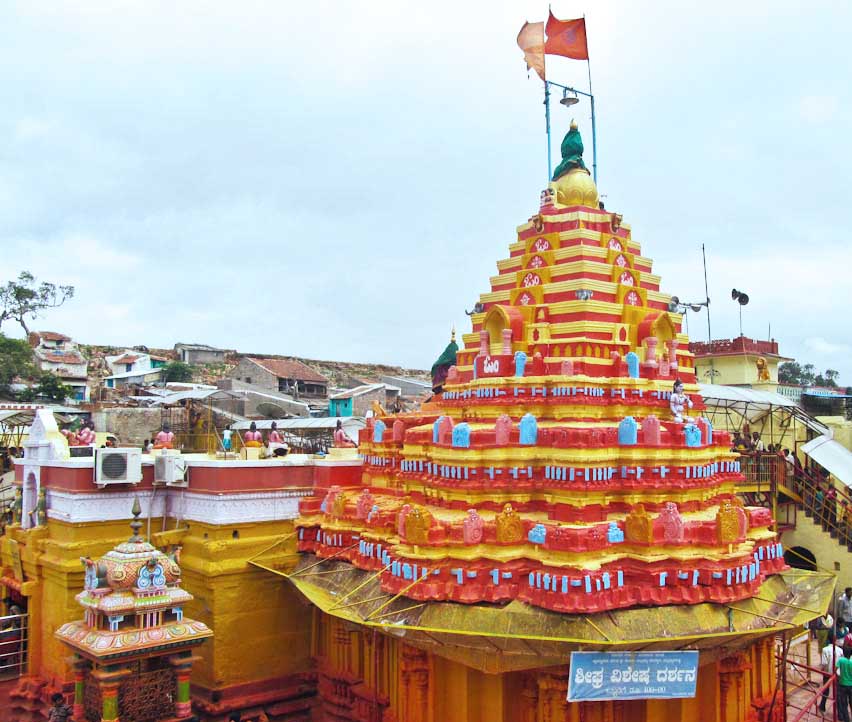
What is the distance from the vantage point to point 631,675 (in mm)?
9812

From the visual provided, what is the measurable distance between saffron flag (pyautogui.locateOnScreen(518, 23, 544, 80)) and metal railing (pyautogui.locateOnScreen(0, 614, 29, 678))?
52.4ft

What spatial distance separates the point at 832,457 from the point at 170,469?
1737cm

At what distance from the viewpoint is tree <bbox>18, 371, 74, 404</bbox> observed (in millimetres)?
38969

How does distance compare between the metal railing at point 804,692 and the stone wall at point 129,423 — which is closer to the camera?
the metal railing at point 804,692

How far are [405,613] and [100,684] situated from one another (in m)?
4.42

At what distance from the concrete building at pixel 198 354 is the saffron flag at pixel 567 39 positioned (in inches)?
1710

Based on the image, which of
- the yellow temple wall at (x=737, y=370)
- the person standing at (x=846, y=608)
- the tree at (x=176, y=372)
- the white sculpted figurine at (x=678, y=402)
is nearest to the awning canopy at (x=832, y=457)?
the person standing at (x=846, y=608)

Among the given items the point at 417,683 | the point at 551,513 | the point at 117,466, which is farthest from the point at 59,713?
the point at 551,513

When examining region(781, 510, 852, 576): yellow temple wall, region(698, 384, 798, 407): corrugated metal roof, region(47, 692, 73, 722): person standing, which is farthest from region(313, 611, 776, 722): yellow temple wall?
region(698, 384, 798, 407): corrugated metal roof

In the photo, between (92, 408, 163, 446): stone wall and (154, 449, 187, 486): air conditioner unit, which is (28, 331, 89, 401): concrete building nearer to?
(92, 408, 163, 446): stone wall

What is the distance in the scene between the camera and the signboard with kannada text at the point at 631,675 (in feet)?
31.8

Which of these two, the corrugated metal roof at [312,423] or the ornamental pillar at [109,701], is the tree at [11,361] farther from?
the ornamental pillar at [109,701]

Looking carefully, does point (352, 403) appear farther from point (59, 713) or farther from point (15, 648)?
point (59, 713)

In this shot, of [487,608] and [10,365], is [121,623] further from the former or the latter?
[10,365]
